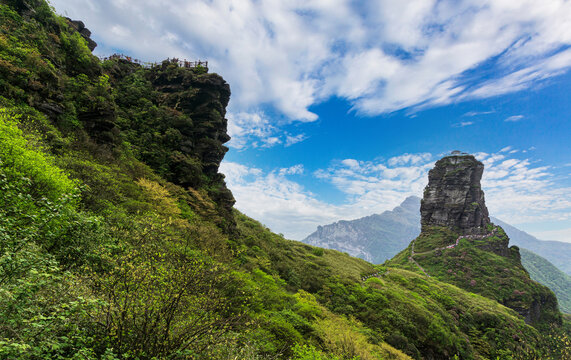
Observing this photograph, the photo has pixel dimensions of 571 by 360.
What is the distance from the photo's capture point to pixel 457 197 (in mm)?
91062

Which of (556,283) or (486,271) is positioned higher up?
(556,283)

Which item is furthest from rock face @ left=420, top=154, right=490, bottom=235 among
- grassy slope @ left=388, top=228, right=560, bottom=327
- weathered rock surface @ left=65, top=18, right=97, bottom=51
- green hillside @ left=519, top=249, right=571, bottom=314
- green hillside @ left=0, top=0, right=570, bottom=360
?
green hillside @ left=519, top=249, right=571, bottom=314

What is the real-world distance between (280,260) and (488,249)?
85058mm

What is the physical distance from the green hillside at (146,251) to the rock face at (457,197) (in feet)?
173

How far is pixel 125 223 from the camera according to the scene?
42.8 ft

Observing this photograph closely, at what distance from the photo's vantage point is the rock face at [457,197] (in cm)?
8694

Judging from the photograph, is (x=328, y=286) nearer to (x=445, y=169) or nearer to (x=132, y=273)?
(x=132, y=273)

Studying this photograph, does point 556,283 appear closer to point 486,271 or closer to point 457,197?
point 457,197

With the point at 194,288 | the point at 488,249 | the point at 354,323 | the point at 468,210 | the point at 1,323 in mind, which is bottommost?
the point at 354,323

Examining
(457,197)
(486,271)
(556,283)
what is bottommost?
(486,271)

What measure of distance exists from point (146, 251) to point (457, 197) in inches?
4476

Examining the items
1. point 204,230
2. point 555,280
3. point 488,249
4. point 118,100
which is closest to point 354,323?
point 204,230

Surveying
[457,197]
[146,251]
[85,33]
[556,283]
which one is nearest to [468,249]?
[457,197]

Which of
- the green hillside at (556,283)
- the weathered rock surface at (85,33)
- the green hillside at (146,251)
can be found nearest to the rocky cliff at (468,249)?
the green hillside at (146,251)
